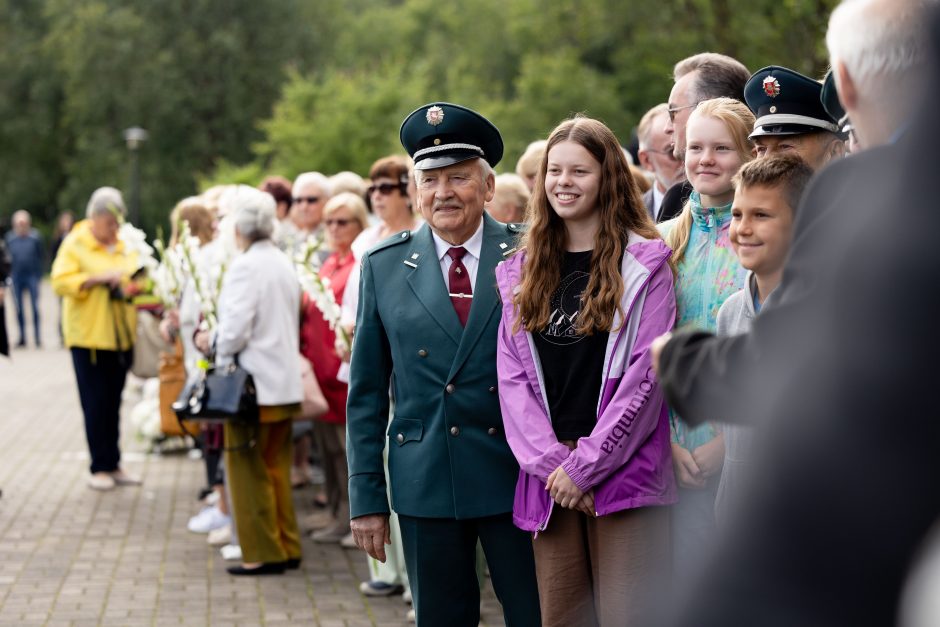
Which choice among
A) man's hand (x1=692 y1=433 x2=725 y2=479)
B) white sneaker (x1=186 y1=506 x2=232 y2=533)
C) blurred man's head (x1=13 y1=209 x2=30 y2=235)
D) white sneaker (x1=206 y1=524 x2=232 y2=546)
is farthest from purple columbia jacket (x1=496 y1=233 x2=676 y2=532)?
blurred man's head (x1=13 y1=209 x2=30 y2=235)

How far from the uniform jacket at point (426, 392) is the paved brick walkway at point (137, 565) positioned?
2.49 meters

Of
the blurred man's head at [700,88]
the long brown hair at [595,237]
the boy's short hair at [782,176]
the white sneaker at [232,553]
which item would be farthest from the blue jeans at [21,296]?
the boy's short hair at [782,176]

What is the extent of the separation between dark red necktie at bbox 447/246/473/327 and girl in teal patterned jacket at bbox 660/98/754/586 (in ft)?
2.23

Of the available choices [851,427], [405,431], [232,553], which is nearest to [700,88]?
[405,431]

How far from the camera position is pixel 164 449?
12.7m

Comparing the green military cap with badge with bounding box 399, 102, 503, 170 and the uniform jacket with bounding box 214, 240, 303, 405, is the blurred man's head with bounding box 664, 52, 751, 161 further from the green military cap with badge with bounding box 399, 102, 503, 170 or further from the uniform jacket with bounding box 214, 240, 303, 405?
the uniform jacket with bounding box 214, 240, 303, 405

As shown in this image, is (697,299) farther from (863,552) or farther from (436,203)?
(863,552)

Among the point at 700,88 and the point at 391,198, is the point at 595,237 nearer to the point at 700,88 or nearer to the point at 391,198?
the point at 700,88

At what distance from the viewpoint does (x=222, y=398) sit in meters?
7.71

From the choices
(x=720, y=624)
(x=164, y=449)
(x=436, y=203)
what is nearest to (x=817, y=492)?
(x=720, y=624)

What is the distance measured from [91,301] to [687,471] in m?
7.29

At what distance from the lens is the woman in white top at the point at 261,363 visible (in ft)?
25.7

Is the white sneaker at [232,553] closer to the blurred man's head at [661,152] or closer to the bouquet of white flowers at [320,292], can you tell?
the bouquet of white flowers at [320,292]

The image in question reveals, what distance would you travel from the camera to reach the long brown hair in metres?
4.24
